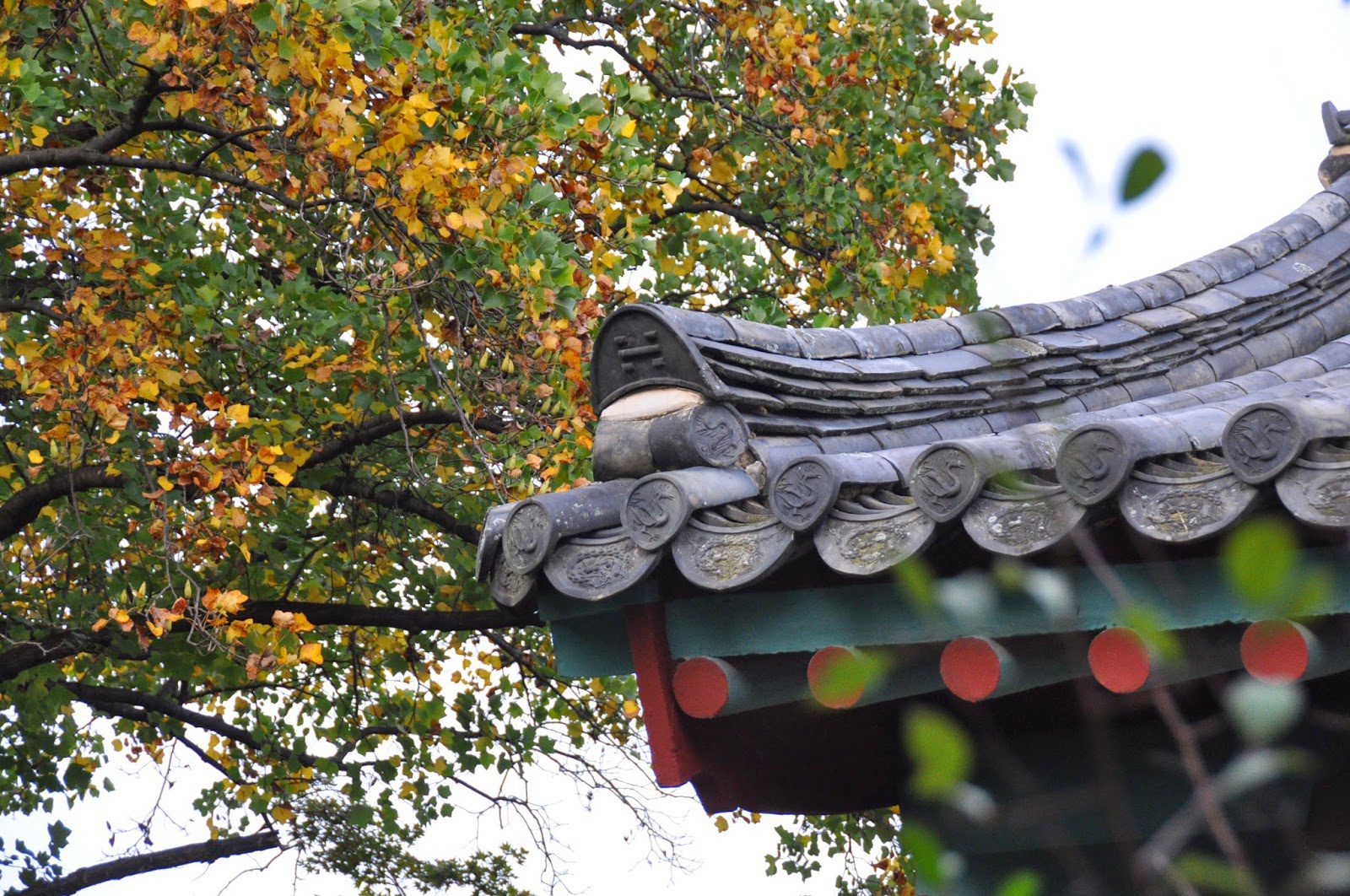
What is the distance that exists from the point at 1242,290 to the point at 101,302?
4.07m

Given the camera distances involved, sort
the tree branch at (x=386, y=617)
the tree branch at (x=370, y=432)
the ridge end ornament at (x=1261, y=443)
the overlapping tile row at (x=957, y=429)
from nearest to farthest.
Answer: the ridge end ornament at (x=1261, y=443), the overlapping tile row at (x=957, y=429), the tree branch at (x=370, y=432), the tree branch at (x=386, y=617)

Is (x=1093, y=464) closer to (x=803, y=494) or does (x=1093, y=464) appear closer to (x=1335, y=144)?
(x=803, y=494)

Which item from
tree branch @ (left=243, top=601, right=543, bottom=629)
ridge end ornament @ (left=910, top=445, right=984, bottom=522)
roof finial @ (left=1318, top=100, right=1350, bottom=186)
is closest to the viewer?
ridge end ornament @ (left=910, top=445, right=984, bottom=522)

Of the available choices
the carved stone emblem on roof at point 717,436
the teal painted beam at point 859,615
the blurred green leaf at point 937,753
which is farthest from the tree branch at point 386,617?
the blurred green leaf at point 937,753

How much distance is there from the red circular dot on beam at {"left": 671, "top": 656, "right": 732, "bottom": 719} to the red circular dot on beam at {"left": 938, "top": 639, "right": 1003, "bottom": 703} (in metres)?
0.36

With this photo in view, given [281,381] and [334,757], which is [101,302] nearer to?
[281,381]

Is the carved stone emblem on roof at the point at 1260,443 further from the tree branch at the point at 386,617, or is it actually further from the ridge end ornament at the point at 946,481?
the tree branch at the point at 386,617

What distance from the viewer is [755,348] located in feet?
8.17

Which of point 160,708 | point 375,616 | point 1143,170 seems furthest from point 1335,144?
point 160,708

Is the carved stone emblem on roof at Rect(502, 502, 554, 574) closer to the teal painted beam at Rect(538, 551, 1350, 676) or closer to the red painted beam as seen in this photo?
the teal painted beam at Rect(538, 551, 1350, 676)

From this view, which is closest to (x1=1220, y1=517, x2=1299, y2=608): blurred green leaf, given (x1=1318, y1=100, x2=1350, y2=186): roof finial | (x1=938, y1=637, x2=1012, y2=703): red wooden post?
(x1=938, y1=637, x2=1012, y2=703): red wooden post

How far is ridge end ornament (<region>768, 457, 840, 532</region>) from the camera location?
6.77 ft

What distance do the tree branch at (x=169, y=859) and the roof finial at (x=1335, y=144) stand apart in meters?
6.28

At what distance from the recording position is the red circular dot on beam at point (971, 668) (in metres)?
2.12
